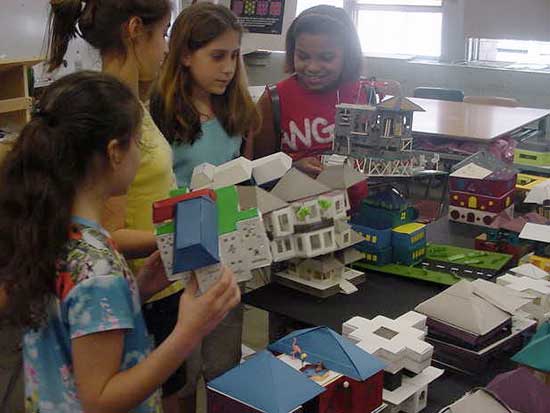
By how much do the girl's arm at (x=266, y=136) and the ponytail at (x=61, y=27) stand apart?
0.81 meters

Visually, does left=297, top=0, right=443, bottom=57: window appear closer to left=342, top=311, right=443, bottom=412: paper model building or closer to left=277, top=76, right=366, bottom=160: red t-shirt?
left=277, top=76, right=366, bottom=160: red t-shirt

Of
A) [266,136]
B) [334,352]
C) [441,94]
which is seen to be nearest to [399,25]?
[441,94]

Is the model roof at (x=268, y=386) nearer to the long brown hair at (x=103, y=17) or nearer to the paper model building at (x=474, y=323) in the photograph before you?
the paper model building at (x=474, y=323)

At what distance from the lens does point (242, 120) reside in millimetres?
2053

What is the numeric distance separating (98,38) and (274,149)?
0.88 metres

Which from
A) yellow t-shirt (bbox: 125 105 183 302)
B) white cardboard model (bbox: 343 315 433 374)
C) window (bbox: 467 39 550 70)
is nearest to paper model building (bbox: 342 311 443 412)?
white cardboard model (bbox: 343 315 433 374)

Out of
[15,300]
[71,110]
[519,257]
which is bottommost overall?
[519,257]

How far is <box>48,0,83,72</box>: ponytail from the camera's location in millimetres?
1547

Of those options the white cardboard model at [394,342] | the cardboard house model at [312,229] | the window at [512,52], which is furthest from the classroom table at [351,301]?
the window at [512,52]

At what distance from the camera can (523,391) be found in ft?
3.72

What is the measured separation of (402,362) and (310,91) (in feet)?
3.83

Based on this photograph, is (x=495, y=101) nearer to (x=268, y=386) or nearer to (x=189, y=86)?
(x=189, y=86)

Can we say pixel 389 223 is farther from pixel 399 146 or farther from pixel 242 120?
pixel 242 120

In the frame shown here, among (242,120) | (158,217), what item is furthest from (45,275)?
(242,120)
